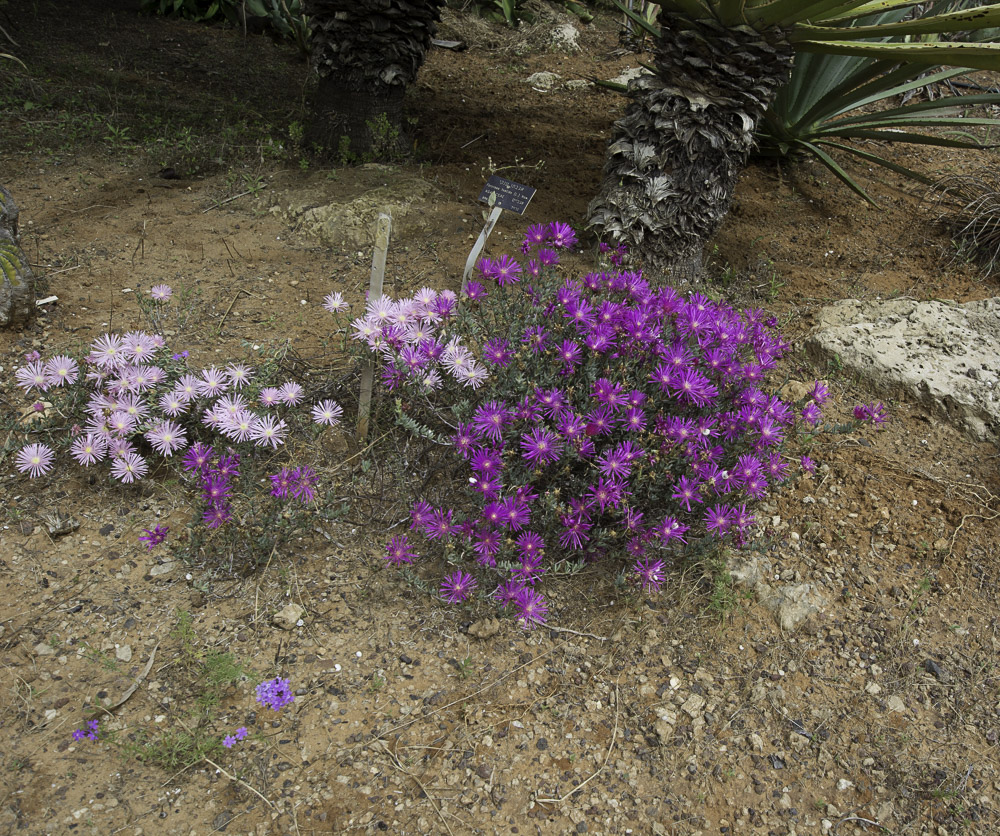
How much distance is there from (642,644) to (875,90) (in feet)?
10.8

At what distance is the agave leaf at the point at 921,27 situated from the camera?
227 cm

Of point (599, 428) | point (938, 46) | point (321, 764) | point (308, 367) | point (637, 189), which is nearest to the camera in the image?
point (321, 764)

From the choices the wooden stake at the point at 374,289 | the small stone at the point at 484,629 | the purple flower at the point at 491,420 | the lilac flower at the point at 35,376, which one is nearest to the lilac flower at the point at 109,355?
the lilac flower at the point at 35,376

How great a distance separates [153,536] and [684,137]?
8.04ft

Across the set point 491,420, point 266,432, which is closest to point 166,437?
point 266,432

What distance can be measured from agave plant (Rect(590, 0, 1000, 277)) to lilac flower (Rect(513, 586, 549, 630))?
1.74 metres

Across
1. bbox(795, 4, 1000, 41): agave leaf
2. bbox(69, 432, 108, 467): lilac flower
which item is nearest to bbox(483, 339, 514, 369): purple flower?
bbox(69, 432, 108, 467): lilac flower

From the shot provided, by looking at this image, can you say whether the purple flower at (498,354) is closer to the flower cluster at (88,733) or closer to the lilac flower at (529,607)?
the lilac flower at (529,607)

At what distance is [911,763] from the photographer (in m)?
1.88

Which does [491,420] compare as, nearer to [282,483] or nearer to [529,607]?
[529,607]

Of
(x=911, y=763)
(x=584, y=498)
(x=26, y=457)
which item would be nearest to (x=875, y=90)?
(x=584, y=498)

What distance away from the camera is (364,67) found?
3777 mm

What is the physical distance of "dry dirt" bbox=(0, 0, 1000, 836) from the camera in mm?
1747

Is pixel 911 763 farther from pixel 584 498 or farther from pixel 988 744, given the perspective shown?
pixel 584 498
